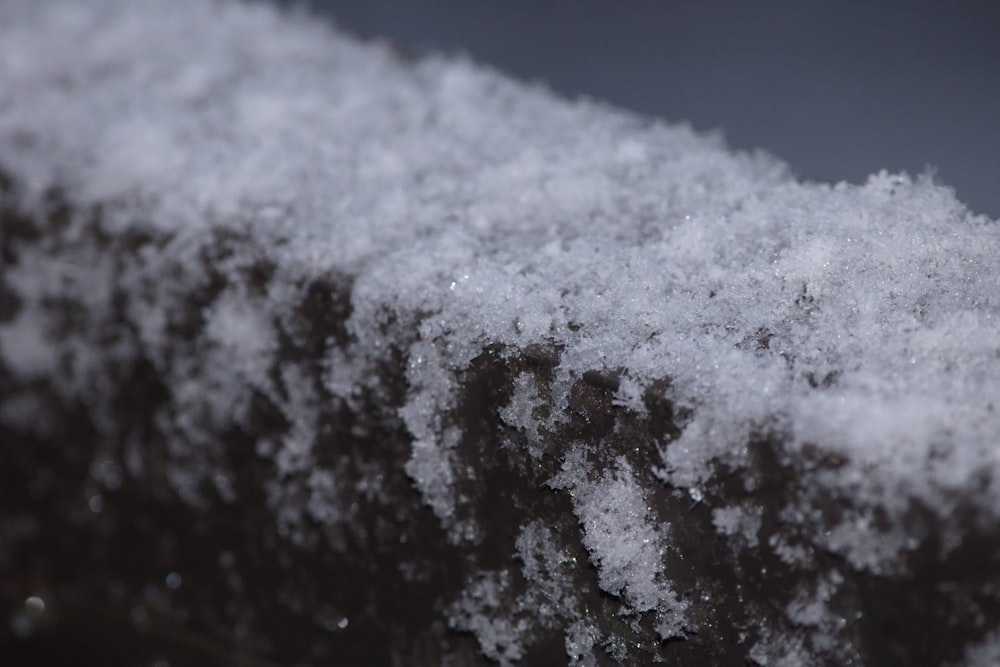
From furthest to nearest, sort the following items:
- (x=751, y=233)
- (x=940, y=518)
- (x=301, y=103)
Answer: (x=301, y=103) < (x=751, y=233) < (x=940, y=518)

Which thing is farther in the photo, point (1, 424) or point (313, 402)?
point (1, 424)

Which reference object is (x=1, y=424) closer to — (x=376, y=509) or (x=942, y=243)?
(x=376, y=509)

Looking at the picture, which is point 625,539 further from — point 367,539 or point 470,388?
point 367,539

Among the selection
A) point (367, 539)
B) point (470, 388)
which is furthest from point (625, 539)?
point (367, 539)

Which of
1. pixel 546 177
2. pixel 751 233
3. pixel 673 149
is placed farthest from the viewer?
pixel 673 149

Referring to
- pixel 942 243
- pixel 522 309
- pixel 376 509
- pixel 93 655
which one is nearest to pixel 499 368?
pixel 522 309

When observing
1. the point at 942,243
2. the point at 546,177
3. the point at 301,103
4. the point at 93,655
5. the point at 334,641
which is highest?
the point at 301,103

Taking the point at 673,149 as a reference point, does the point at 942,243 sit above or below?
below
